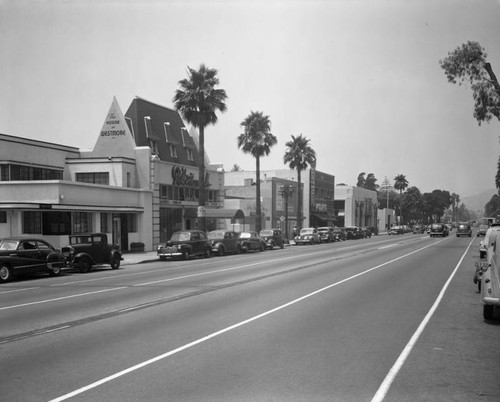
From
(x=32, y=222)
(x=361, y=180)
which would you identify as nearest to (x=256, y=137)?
(x=32, y=222)

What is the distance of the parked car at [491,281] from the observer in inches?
387

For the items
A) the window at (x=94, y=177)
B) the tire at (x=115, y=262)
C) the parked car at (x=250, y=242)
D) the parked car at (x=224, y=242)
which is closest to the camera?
the tire at (x=115, y=262)

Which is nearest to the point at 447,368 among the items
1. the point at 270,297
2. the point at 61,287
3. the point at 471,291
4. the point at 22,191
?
the point at 270,297

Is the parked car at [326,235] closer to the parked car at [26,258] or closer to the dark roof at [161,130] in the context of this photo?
the dark roof at [161,130]

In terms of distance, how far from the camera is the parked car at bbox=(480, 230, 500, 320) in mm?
9828

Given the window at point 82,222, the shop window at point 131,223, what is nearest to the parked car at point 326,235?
the shop window at point 131,223

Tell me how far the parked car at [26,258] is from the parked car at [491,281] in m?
16.1

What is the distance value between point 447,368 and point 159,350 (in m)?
4.01

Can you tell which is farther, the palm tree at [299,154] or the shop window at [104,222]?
the palm tree at [299,154]

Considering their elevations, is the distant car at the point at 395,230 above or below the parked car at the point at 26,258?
below

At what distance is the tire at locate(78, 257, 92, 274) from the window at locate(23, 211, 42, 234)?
701cm

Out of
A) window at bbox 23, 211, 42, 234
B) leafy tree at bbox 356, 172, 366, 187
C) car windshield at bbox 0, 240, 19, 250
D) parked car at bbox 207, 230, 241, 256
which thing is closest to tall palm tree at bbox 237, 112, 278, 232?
parked car at bbox 207, 230, 241, 256

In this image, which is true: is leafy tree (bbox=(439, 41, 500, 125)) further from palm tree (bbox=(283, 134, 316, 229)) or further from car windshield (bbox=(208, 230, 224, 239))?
palm tree (bbox=(283, 134, 316, 229))

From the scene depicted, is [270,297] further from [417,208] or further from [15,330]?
[417,208]
